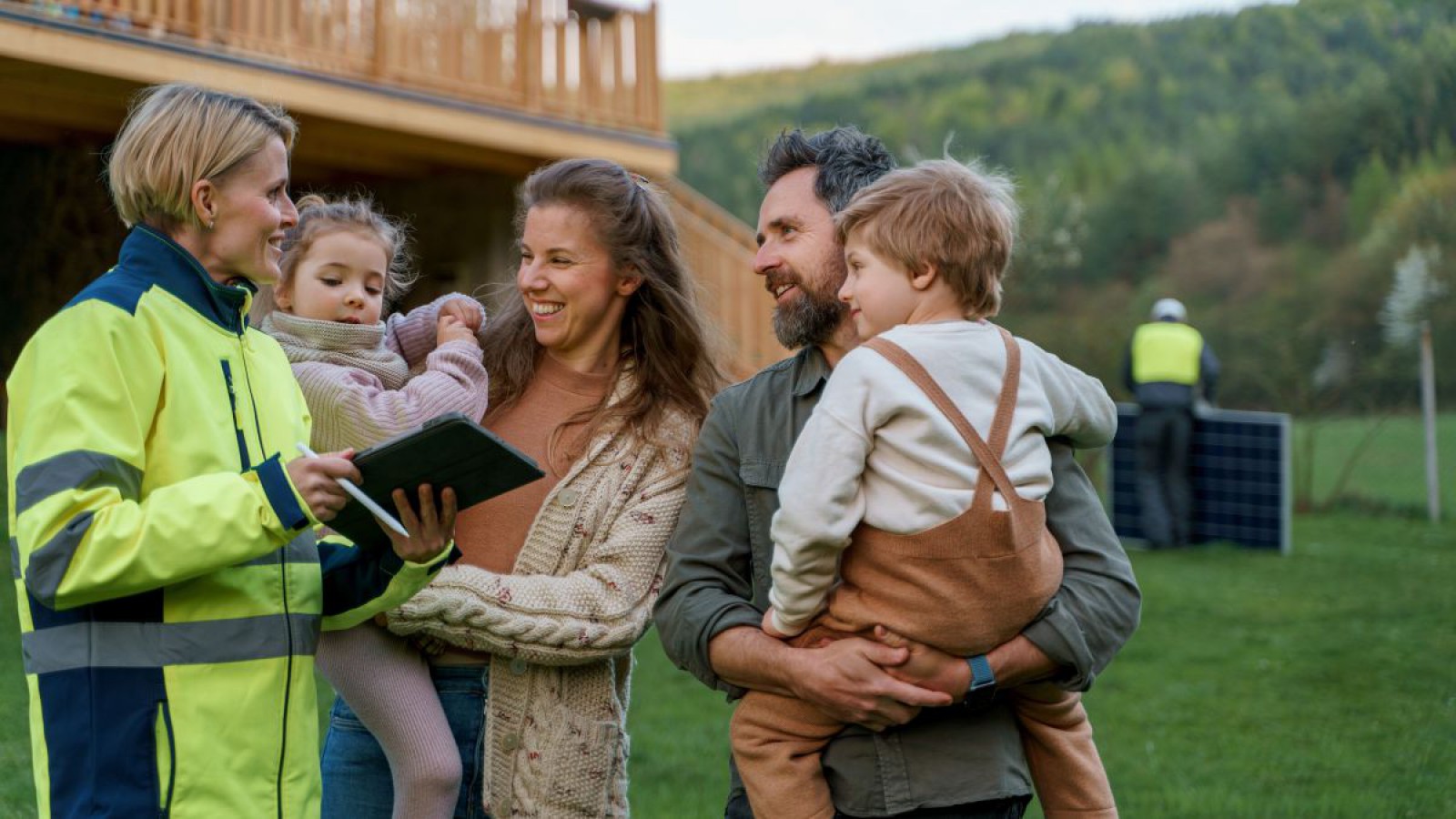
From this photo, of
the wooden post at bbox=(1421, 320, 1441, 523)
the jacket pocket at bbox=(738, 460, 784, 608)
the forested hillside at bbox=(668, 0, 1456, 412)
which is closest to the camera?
the jacket pocket at bbox=(738, 460, 784, 608)

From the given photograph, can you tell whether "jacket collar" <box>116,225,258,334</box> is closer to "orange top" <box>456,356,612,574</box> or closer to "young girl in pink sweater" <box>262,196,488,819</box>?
"young girl in pink sweater" <box>262,196,488,819</box>

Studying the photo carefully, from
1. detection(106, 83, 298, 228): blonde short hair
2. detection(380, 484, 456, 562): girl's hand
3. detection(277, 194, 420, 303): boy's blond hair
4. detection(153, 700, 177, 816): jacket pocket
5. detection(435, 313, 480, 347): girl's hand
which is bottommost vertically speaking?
detection(153, 700, 177, 816): jacket pocket

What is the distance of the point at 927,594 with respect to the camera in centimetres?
240

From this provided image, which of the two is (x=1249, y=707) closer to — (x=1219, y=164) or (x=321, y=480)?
(x=321, y=480)

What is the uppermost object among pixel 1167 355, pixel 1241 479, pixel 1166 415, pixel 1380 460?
pixel 1167 355

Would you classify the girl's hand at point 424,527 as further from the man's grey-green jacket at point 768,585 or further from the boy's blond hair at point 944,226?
the boy's blond hair at point 944,226

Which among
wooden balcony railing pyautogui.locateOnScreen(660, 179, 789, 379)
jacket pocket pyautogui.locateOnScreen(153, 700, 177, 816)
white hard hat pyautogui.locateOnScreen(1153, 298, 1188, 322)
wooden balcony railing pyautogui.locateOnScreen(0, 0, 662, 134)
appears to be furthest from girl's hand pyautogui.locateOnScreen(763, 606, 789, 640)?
white hard hat pyautogui.locateOnScreen(1153, 298, 1188, 322)

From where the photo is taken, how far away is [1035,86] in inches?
1988

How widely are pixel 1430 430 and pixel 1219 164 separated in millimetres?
25521

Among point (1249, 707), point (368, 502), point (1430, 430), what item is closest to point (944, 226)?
point (368, 502)

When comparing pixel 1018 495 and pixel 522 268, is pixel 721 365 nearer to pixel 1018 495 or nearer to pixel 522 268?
pixel 522 268

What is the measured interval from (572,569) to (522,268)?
60 centimetres

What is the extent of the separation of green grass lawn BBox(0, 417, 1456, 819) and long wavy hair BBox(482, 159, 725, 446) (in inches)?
102

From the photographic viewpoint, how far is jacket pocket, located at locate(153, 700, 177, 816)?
7.27ft
